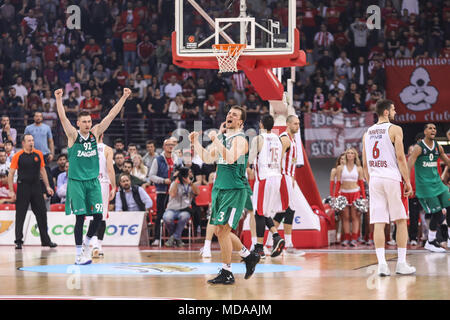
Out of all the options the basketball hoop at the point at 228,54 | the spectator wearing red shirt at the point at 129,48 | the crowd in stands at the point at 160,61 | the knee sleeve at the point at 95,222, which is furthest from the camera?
the spectator wearing red shirt at the point at 129,48

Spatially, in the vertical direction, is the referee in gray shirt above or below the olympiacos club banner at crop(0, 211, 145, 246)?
above

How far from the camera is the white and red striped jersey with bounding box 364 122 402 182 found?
8.66 meters

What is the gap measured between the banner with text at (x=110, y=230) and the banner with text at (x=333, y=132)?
19.0 feet

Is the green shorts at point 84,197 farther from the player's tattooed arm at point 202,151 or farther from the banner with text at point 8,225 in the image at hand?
the banner with text at point 8,225

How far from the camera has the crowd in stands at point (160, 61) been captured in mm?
20188

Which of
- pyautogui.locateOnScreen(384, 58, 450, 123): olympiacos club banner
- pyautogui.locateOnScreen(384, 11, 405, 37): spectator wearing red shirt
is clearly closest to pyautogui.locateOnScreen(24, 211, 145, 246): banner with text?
pyautogui.locateOnScreen(384, 58, 450, 123): olympiacos club banner

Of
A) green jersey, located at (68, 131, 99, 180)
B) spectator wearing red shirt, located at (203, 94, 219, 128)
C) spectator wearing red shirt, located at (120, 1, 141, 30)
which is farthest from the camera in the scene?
spectator wearing red shirt, located at (120, 1, 141, 30)

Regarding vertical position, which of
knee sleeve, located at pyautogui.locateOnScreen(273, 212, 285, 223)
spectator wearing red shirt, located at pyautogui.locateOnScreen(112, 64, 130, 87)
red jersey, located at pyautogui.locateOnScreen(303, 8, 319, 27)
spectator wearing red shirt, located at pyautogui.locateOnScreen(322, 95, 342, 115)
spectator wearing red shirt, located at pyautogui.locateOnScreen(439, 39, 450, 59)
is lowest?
knee sleeve, located at pyautogui.locateOnScreen(273, 212, 285, 223)

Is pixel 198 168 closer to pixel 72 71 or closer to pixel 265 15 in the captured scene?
pixel 265 15

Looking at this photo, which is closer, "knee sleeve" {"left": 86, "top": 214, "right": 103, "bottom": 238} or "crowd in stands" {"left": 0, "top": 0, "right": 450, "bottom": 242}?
"knee sleeve" {"left": 86, "top": 214, "right": 103, "bottom": 238}

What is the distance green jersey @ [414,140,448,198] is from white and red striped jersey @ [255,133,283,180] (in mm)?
2678

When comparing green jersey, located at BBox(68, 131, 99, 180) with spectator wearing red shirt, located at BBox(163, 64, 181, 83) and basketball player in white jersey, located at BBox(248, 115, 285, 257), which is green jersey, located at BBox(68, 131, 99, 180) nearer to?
basketball player in white jersey, located at BBox(248, 115, 285, 257)

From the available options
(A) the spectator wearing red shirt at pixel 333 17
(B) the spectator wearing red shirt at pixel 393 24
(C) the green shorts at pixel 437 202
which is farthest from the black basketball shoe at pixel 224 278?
(A) the spectator wearing red shirt at pixel 333 17
